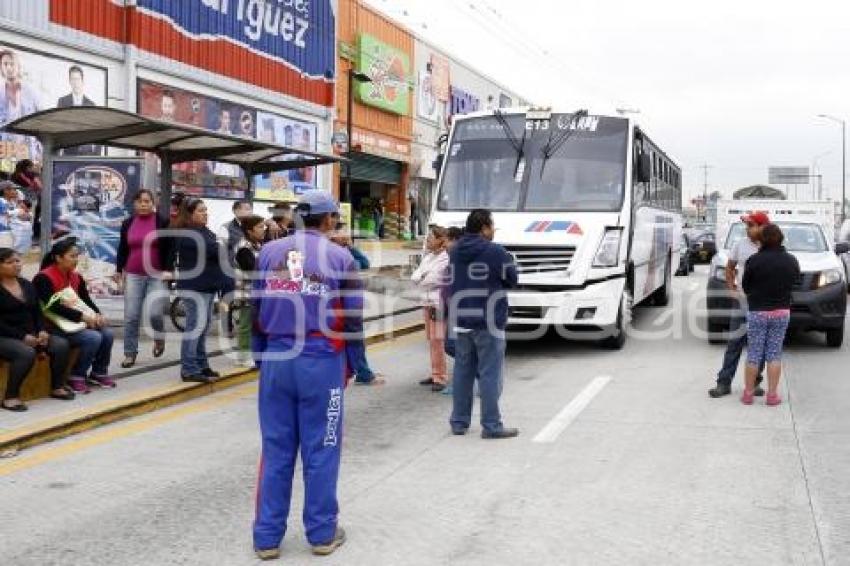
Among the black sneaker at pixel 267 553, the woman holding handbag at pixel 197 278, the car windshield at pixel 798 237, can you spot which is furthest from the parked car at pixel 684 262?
the black sneaker at pixel 267 553

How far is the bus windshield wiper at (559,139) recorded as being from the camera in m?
12.5

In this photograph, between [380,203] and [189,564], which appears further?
[380,203]

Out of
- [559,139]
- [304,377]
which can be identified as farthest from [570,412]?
[559,139]

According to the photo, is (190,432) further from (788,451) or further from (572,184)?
(572,184)

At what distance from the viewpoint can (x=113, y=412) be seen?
789 cm

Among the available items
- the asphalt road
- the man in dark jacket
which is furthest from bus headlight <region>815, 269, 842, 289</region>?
the man in dark jacket

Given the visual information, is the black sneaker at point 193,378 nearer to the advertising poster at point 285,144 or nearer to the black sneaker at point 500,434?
the black sneaker at point 500,434

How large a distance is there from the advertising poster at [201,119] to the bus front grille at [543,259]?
11.0 meters

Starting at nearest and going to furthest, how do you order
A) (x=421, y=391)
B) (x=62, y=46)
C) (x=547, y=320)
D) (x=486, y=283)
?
(x=486, y=283), (x=421, y=391), (x=547, y=320), (x=62, y=46)

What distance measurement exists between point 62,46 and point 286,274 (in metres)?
14.9

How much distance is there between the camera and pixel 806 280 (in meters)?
12.3

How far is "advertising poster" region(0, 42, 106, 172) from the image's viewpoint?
53.4 feet

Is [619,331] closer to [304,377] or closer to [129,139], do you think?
[129,139]

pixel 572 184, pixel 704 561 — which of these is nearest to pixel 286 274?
pixel 704 561
